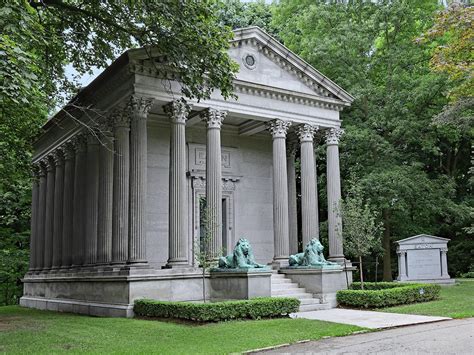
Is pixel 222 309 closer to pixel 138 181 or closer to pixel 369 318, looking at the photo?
pixel 369 318

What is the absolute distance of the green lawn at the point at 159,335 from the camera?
11164mm

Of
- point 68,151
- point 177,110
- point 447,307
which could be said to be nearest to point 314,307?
point 447,307

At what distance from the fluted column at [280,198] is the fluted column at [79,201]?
8463mm

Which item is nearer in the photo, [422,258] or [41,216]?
[422,258]

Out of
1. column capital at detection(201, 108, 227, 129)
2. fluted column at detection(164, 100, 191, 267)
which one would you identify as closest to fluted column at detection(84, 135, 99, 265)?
fluted column at detection(164, 100, 191, 267)

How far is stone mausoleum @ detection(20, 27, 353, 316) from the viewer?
19.1 m

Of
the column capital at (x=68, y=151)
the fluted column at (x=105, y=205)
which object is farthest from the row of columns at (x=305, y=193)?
the column capital at (x=68, y=151)

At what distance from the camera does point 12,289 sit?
39.8 metres

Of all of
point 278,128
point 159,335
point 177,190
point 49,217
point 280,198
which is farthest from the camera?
point 49,217

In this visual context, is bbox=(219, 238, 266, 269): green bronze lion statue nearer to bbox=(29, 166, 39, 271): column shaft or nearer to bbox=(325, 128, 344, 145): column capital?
bbox=(325, 128, 344, 145): column capital

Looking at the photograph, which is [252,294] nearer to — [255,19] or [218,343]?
[218,343]

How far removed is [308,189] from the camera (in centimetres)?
2373

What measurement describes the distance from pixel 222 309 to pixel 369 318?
4.32 m

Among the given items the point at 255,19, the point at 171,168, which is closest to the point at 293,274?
the point at 171,168
